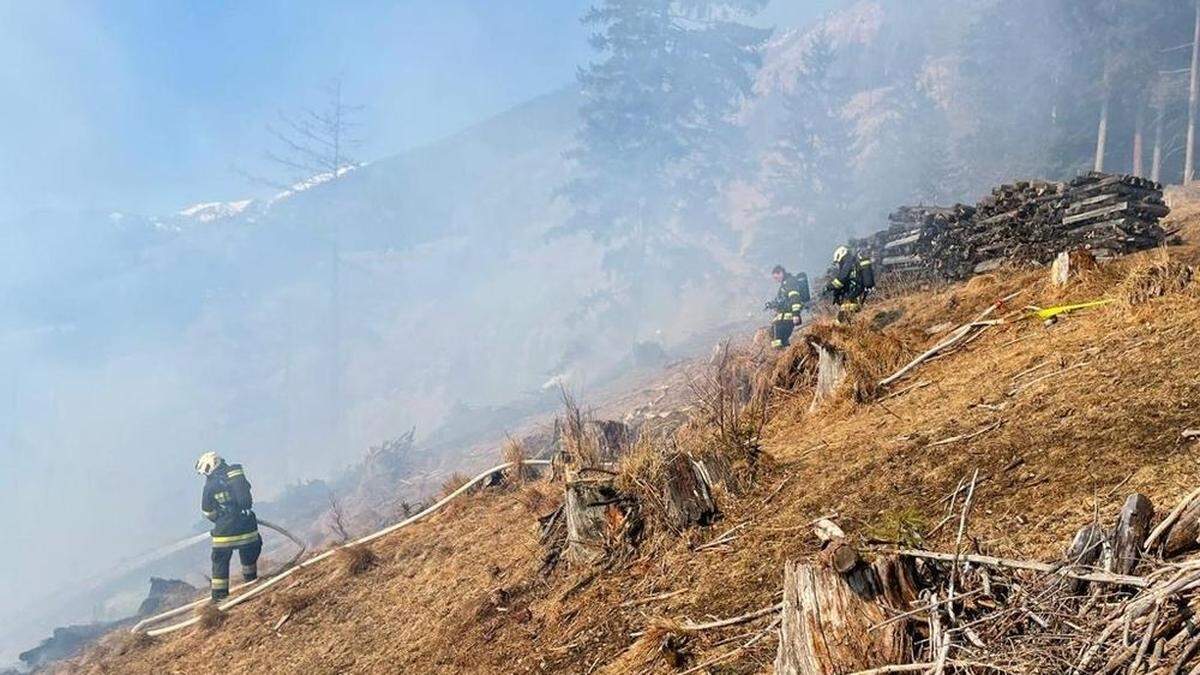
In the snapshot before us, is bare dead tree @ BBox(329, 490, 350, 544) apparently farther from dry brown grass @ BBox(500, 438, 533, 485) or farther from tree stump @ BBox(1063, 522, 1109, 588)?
tree stump @ BBox(1063, 522, 1109, 588)

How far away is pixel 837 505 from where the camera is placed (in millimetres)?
3865

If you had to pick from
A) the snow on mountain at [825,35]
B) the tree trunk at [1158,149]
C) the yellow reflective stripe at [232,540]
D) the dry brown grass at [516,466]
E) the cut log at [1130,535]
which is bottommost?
the yellow reflective stripe at [232,540]

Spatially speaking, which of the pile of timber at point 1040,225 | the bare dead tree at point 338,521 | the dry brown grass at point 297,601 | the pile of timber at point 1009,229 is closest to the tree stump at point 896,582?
the dry brown grass at point 297,601

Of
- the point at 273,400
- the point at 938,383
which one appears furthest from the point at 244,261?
the point at 938,383

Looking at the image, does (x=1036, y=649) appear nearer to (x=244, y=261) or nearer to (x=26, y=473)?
(x=26, y=473)

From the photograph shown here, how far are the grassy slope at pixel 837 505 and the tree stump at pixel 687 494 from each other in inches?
4.9

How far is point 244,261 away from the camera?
58.8 meters

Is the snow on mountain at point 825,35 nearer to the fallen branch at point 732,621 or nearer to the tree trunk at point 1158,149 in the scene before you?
the tree trunk at point 1158,149

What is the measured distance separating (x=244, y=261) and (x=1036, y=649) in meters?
65.6

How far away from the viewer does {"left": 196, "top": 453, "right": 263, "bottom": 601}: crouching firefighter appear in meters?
8.79

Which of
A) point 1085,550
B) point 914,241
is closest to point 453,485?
point 1085,550

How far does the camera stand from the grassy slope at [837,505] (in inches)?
123

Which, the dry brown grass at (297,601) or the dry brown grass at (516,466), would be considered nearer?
the dry brown grass at (297,601)

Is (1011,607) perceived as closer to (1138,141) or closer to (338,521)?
(338,521)
